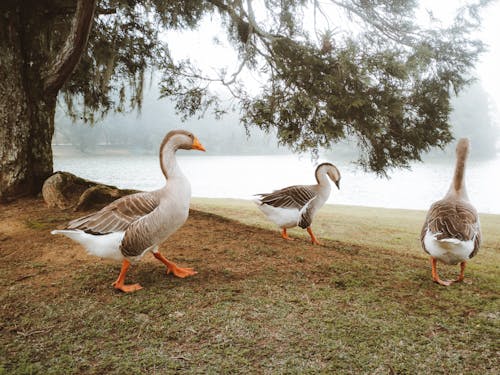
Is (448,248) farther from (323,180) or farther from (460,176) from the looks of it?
(323,180)

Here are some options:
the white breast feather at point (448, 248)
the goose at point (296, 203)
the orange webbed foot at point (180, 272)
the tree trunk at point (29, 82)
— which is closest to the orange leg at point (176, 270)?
the orange webbed foot at point (180, 272)

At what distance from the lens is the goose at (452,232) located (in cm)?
367

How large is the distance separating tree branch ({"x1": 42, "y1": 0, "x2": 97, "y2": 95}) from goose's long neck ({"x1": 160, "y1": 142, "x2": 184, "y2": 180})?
4.03m

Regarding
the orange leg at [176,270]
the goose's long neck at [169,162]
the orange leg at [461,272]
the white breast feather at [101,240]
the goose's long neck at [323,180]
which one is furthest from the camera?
the goose's long neck at [323,180]

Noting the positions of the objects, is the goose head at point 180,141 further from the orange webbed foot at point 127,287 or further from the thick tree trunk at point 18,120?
the thick tree trunk at point 18,120

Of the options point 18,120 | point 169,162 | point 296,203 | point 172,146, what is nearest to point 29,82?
point 18,120

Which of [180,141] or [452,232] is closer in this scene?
[452,232]

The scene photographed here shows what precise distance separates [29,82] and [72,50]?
122cm

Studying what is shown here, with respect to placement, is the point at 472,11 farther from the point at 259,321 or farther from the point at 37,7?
the point at 37,7

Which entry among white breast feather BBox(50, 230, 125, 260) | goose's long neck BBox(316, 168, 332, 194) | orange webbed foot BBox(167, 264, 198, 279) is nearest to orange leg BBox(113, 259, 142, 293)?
white breast feather BBox(50, 230, 125, 260)

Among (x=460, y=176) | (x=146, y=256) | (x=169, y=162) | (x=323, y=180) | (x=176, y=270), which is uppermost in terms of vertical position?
(x=460, y=176)

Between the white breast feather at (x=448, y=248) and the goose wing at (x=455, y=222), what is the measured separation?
6 centimetres

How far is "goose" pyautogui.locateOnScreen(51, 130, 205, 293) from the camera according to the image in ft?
11.3

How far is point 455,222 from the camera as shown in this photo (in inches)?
150
